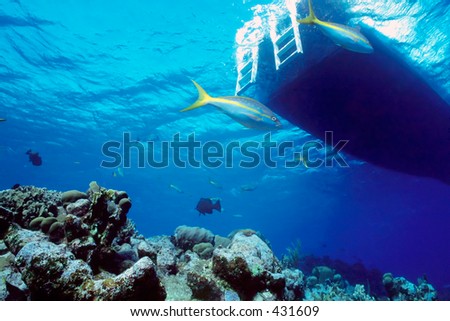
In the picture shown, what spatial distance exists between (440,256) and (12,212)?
209198mm

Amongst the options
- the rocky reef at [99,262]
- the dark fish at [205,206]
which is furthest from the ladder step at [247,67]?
the rocky reef at [99,262]

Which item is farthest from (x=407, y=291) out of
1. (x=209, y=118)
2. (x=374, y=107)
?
(x=209, y=118)

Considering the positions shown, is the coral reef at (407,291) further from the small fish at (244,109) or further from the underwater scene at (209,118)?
the small fish at (244,109)

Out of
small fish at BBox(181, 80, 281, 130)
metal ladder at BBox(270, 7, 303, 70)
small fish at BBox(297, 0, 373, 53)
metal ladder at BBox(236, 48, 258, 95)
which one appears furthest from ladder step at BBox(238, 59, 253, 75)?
small fish at BBox(181, 80, 281, 130)

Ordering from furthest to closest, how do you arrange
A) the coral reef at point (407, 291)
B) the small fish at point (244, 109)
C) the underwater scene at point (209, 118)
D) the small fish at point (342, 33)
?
Result: 1. the coral reef at point (407, 291)
2. the small fish at point (342, 33)
3. the small fish at point (244, 109)
4. the underwater scene at point (209, 118)

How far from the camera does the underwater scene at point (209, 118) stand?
3.25 meters

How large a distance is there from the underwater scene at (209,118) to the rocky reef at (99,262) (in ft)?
0.05

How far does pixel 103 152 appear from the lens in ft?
108

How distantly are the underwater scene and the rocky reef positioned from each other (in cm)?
2

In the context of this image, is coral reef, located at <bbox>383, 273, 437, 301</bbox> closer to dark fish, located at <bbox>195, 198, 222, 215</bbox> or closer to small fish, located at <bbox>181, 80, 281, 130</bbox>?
dark fish, located at <bbox>195, 198, 222, 215</bbox>
